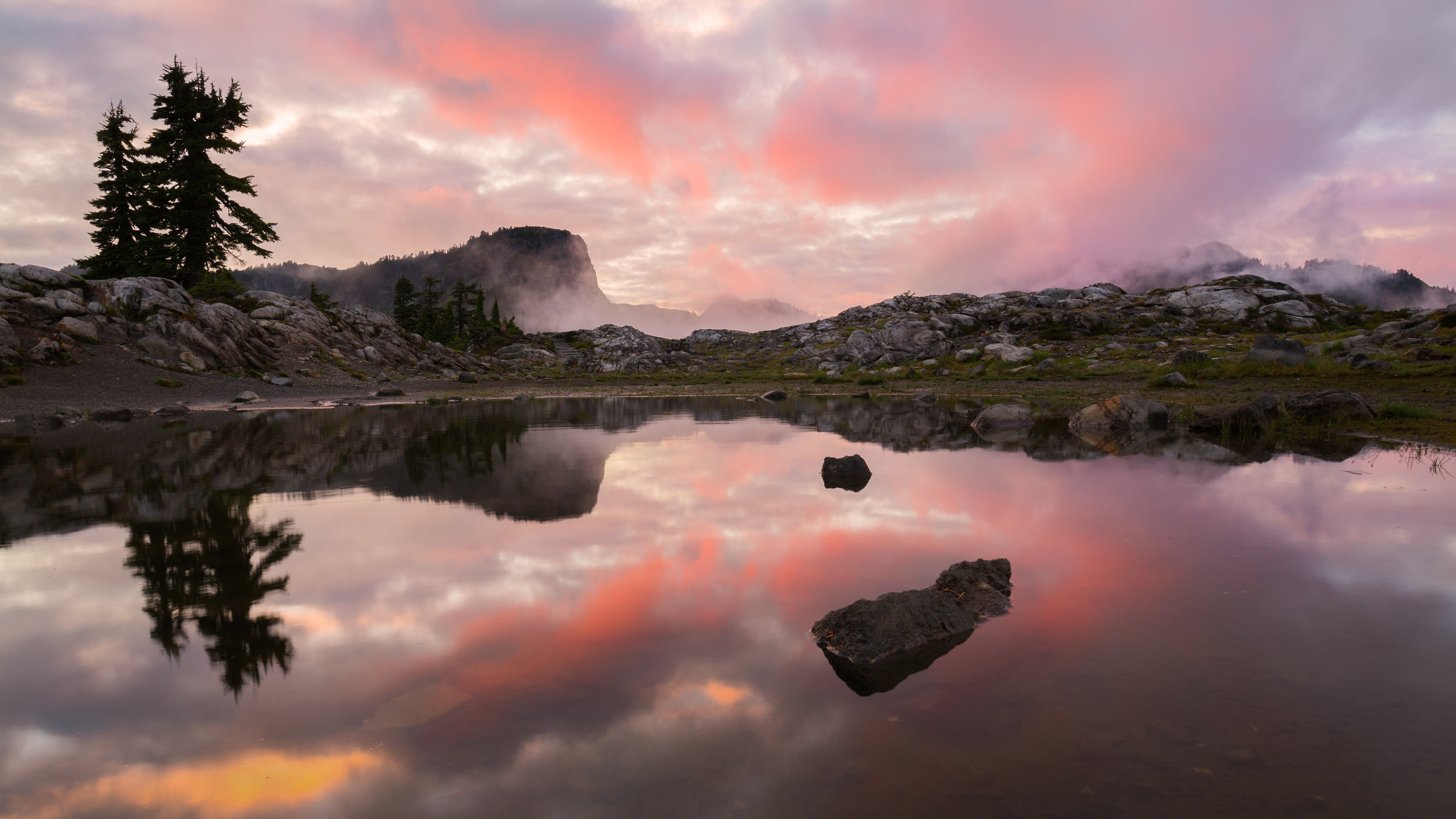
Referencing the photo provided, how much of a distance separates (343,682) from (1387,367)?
137ft

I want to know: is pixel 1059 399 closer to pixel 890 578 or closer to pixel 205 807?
pixel 890 578

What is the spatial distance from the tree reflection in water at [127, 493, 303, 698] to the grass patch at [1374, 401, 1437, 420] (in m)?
29.8

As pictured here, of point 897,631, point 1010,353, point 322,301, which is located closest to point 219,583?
point 897,631

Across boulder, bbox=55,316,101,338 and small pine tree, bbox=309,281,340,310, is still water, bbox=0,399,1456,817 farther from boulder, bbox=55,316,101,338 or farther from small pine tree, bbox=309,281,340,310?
small pine tree, bbox=309,281,340,310

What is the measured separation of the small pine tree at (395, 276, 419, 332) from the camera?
11900 cm

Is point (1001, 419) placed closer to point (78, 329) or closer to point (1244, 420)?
point (1244, 420)

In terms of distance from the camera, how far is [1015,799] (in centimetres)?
379

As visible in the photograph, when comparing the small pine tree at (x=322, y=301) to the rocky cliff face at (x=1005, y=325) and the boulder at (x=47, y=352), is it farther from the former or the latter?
the boulder at (x=47, y=352)

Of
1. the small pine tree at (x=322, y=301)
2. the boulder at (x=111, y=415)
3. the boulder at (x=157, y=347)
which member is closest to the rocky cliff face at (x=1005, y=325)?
the small pine tree at (x=322, y=301)

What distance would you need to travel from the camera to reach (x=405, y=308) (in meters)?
120

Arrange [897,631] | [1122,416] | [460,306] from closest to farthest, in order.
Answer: [897,631], [1122,416], [460,306]

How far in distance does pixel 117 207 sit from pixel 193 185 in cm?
738

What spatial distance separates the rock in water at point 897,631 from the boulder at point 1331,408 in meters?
22.0

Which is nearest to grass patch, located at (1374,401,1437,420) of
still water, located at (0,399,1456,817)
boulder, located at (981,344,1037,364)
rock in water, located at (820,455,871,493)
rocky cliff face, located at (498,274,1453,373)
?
still water, located at (0,399,1456,817)
